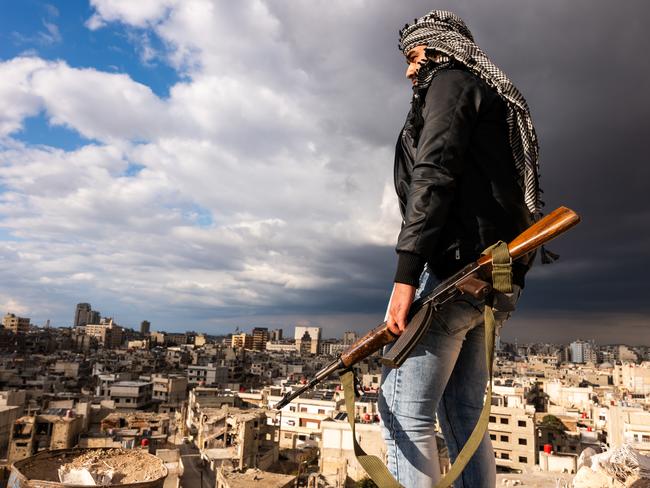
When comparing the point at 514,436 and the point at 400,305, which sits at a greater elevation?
the point at 400,305

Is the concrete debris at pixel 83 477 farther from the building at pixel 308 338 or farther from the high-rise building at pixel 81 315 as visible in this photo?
the high-rise building at pixel 81 315

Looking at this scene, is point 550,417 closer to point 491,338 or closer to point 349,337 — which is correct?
point 491,338

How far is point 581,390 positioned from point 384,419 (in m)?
62.8

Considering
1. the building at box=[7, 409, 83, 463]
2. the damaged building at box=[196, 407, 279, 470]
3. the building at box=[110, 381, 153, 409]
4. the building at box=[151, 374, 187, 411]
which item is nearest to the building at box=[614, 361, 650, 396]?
the damaged building at box=[196, 407, 279, 470]

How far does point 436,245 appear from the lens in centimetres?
294

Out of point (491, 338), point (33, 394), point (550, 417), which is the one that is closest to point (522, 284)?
point (491, 338)

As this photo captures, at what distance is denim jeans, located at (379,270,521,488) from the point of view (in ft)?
9.14

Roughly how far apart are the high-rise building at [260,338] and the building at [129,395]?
346 ft

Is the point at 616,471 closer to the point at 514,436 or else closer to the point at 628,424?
the point at 514,436

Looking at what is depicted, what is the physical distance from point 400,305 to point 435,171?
0.78 meters

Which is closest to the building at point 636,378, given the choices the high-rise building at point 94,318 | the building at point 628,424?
the building at point 628,424

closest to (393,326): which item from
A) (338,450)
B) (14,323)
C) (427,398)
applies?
(427,398)

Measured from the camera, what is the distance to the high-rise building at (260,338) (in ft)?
522

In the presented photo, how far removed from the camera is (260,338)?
163 meters
